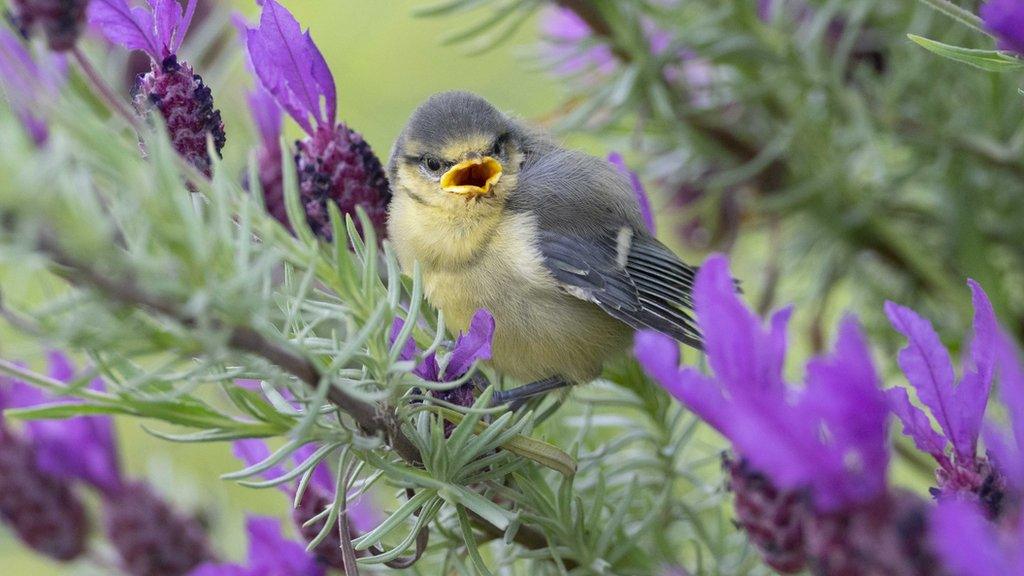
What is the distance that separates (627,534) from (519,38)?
1642 mm

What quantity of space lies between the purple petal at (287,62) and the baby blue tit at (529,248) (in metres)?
0.23

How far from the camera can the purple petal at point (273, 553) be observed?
A: 0.62 metres

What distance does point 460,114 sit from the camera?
0.91 metres

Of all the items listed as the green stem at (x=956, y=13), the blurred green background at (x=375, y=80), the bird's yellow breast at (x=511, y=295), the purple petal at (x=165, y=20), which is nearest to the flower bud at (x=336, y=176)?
the purple petal at (x=165, y=20)

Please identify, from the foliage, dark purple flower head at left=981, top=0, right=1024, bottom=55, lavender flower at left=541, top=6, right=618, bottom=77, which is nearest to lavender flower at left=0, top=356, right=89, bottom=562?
the foliage

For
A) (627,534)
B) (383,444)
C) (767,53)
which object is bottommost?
(627,534)

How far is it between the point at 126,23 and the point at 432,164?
16.6 inches

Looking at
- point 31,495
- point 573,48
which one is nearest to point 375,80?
point 573,48

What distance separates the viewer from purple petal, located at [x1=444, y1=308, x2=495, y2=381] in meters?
0.53

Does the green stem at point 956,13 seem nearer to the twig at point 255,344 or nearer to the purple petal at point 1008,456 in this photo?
the purple petal at point 1008,456

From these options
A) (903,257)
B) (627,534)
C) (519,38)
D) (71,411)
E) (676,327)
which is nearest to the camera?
(71,411)

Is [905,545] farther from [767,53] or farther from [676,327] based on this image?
[767,53]

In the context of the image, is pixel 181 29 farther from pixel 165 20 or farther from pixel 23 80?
pixel 23 80

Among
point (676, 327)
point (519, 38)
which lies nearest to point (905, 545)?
point (676, 327)
